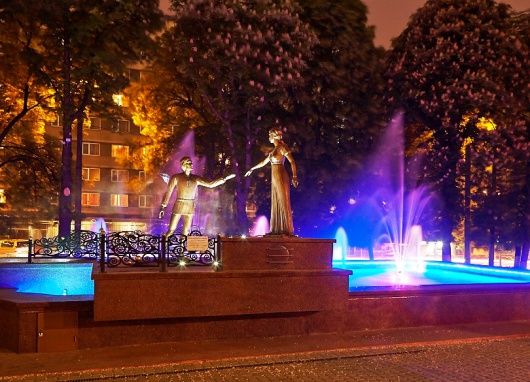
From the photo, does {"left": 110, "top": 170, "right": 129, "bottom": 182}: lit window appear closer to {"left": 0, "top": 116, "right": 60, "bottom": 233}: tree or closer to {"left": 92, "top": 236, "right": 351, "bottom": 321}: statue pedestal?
{"left": 0, "top": 116, "right": 60, "bottom": 233}: tree

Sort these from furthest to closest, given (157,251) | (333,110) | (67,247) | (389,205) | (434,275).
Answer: (389,205) < (333,110) < (434,275) < (67,247) < (157,251)

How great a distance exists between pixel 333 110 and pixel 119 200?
37853 mm

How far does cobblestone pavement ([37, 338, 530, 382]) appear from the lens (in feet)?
28.6

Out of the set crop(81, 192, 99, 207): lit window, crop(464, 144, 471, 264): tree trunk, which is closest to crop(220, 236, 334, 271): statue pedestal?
crop(464, 144, 471, 264): tree trunk

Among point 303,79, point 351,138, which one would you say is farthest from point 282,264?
point 351,138

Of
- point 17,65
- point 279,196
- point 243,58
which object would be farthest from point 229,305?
point 17,65

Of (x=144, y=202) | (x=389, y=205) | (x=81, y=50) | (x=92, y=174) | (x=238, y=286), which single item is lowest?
(x=238, y=286)

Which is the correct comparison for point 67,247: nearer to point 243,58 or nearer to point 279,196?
point 279,196

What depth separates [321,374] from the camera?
893 centimetres

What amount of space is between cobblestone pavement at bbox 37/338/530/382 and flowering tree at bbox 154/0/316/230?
1409 cm

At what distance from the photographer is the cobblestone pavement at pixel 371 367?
872 centimetres

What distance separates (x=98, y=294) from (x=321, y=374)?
3.67 metres

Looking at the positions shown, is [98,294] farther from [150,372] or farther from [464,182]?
[464,182]

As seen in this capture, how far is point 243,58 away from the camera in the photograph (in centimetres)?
2300
